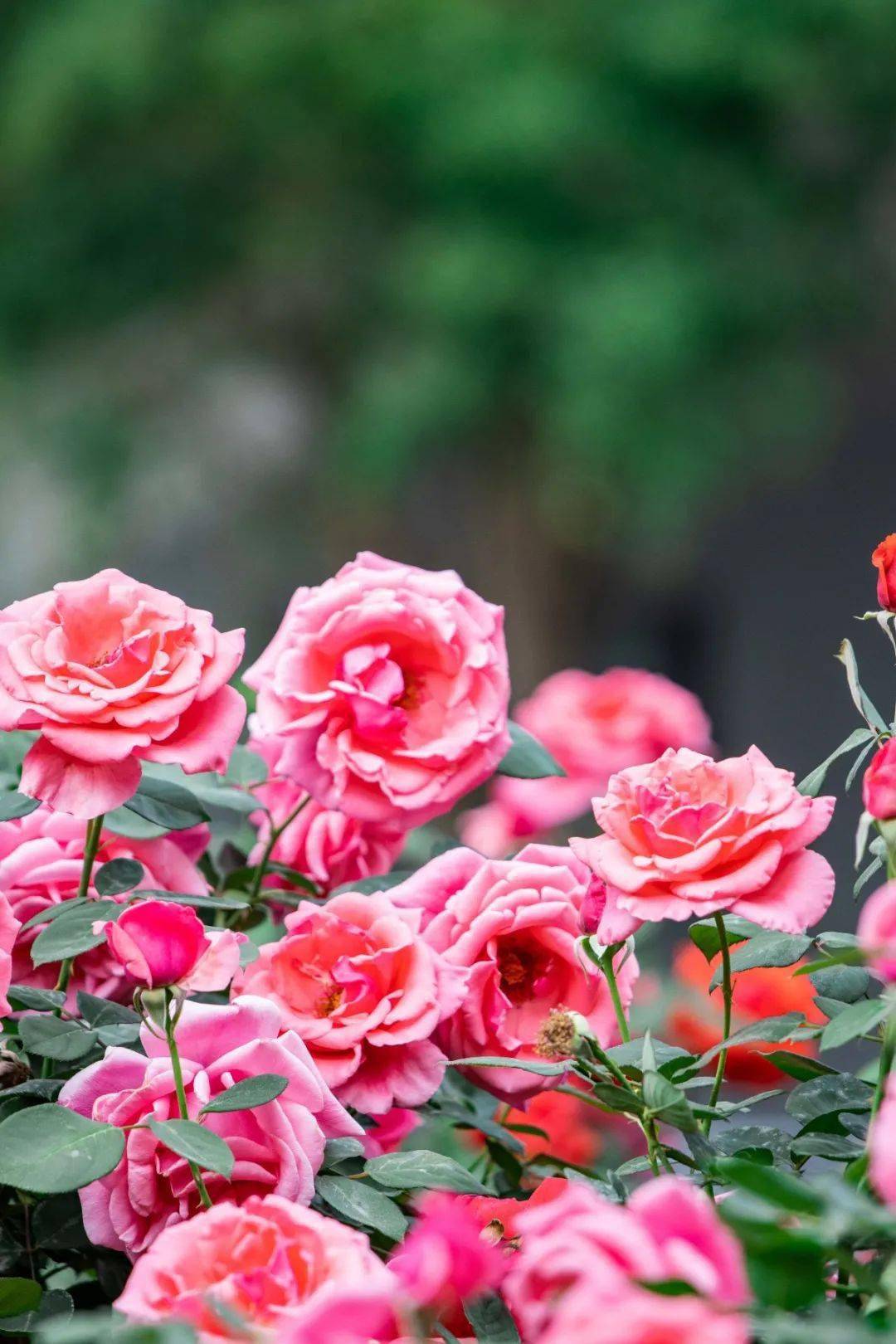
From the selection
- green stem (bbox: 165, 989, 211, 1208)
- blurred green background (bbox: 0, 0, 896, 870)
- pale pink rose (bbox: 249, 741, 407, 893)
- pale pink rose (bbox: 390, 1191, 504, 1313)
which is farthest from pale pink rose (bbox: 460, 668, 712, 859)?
blurred green background (bbox: 0, 0, 896, 870)

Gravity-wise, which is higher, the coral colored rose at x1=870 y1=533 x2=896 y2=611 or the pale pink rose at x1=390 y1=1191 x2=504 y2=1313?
the coral colored rose at x1=870 y1=533 x2=896 y2=611

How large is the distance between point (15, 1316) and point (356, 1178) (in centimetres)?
9

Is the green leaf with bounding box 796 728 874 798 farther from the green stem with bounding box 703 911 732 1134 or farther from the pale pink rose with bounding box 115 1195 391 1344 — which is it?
the pale pink rose with bounding box 115 1195 391 1344

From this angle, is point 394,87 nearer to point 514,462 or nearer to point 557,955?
point 514,462

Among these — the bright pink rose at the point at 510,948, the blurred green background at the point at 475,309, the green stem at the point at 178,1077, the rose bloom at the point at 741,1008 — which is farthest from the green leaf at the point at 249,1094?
the blurred green background at the point at 475,309

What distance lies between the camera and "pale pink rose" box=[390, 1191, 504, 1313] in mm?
225

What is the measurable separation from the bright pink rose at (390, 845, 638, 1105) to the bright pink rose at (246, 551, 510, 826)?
33 millimetres

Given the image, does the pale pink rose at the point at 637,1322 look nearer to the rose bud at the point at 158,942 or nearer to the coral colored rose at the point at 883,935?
the coral colored rose at the point at 883,935

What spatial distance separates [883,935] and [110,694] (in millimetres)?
239

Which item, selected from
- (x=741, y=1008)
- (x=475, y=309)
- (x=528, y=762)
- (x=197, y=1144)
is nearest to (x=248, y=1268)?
(x=197, y=1144)

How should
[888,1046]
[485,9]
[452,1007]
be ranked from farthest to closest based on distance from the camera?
[485,9], [452,1007], [888,1046]

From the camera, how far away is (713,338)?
338 centimetres

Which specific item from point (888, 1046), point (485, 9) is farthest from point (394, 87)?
point (888, 1046)

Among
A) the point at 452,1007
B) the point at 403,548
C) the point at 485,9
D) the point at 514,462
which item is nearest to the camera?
the point at 452,1007
